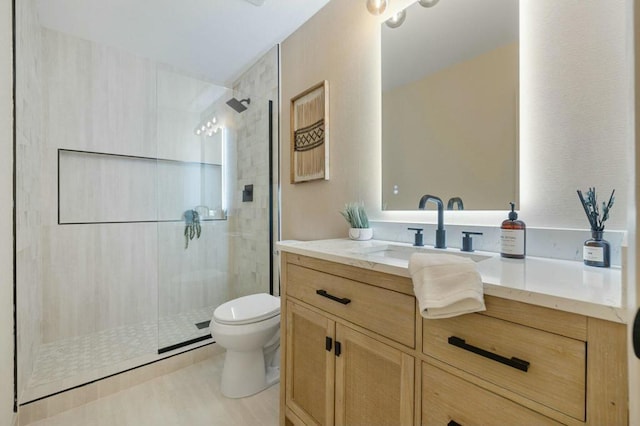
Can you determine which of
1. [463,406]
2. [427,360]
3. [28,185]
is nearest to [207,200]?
[28,185]

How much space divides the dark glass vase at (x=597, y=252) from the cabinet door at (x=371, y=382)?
612 mm

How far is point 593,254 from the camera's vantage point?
2.70 feet

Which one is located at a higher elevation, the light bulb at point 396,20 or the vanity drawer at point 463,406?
the light bulb at point 396,20

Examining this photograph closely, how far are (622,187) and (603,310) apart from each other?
0.59 meters

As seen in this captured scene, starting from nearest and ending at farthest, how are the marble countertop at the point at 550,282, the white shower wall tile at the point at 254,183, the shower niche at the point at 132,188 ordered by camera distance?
the marble countertop at the point at 550,282 < the shower niche at the point at 132,188 < the white shower wall tile at the point at 254,183

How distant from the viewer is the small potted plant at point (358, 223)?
1.53 m

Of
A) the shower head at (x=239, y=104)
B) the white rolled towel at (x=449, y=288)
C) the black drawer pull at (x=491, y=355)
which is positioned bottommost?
the black drawer pull at (x=491, y=355)

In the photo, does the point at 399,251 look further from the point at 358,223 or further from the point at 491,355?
the point at 491,355

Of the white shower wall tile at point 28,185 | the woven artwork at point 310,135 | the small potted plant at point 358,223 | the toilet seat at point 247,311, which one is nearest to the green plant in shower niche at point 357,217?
the small potted plant at point 358,223

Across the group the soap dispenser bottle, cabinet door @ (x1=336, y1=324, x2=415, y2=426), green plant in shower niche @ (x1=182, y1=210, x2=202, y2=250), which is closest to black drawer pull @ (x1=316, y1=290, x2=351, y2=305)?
cabinet door @ (x1=336, y1=324, x2=415, y2=426)

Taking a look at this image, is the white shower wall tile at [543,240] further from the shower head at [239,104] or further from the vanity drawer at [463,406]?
the shower head at [239,104]

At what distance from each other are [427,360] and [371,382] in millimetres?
263

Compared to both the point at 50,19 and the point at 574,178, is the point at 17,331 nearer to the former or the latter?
the point at 50,19

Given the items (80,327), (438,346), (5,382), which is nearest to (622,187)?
(438,346)
